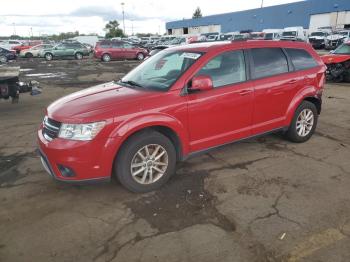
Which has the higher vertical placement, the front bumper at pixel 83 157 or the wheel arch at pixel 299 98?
the wheel arch at pixel 299 98

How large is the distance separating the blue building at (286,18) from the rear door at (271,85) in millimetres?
49806

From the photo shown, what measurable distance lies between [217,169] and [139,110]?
1597 mm

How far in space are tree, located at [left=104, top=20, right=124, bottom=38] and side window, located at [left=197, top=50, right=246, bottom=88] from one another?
93677 millimetres

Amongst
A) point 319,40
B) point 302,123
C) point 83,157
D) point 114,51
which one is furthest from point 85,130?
point 319,40

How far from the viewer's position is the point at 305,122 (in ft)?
19.6

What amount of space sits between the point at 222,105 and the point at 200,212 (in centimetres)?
155

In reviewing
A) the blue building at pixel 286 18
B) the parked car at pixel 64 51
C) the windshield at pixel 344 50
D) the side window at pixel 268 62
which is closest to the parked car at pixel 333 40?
the blue building at pixel 286 18

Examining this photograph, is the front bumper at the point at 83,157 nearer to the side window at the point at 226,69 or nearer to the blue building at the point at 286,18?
the side window at the point at 226,69

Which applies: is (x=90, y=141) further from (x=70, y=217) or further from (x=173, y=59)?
(x=173, y=59)

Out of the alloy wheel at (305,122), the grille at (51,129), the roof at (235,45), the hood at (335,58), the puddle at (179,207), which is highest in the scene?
the roof at (235,45)

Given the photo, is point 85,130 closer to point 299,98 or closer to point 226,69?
point 226,69

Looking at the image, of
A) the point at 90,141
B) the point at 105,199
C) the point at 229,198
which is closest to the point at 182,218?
the point at 229,198

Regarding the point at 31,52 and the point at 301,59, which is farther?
the point at 31,52

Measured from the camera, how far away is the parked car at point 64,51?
31.3 meters
